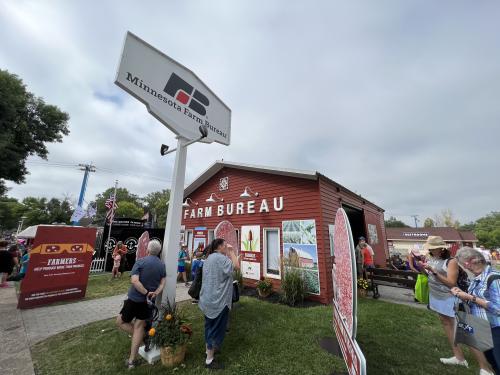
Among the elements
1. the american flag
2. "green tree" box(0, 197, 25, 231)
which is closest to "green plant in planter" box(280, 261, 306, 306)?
the american flag

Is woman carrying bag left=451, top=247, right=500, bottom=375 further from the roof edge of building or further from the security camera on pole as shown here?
the roof edge of building

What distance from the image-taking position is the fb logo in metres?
4.05

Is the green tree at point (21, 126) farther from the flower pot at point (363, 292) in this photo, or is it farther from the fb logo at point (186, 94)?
the flower pot at point (363, 292)

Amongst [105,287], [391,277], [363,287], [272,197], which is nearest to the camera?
[391,277]

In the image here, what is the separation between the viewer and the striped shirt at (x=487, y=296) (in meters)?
2.26

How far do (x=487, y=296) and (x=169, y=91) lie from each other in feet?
17.5

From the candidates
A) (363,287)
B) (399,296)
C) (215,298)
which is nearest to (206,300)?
(215,298)

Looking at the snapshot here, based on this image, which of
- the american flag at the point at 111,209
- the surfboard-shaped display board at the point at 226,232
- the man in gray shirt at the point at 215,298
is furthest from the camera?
the american flag at the point at 111,209

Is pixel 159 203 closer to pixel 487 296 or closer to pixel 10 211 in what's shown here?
pixel 10 211

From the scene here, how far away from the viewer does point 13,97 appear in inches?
462

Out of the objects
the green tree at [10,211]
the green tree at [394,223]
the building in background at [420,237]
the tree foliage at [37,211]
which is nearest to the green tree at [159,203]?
the tree foliage at [37,211]

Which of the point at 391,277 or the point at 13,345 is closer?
the point at 13,345

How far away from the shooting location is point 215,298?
3119 millimetres

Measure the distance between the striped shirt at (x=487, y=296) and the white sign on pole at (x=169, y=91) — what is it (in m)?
4.68
